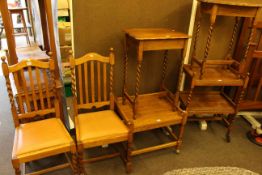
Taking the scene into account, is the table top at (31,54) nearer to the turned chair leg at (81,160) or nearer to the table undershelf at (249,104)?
the turned chair leg at (81,160)

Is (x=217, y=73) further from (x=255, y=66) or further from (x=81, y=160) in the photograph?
(x=81, y=160)

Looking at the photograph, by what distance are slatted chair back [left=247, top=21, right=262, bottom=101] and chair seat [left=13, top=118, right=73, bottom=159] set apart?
202cm

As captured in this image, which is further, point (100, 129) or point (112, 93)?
point (112, 93)

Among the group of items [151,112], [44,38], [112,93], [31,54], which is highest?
[44,38]

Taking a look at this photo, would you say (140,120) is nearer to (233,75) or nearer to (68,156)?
(68,156)

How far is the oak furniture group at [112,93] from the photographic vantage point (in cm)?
167

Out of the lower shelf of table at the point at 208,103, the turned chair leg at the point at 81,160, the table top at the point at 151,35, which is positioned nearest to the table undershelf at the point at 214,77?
the lower shelf of table at the point at 208,103

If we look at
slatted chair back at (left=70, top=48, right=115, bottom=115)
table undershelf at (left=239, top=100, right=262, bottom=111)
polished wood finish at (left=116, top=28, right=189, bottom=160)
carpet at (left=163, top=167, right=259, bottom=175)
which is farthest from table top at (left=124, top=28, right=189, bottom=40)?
table undershelf at (left=239, top=100, right=262, bottom=111)

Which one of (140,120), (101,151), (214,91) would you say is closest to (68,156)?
(101,151)

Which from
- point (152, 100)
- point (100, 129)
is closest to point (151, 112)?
point (152, 100)

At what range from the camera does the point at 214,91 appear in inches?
103

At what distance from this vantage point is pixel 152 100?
2264mm

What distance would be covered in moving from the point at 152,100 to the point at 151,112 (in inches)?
9.0

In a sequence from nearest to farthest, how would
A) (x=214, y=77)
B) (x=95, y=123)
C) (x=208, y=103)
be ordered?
(x=95, y=123) → (x=214, y=77) → (x=208, y=103)
